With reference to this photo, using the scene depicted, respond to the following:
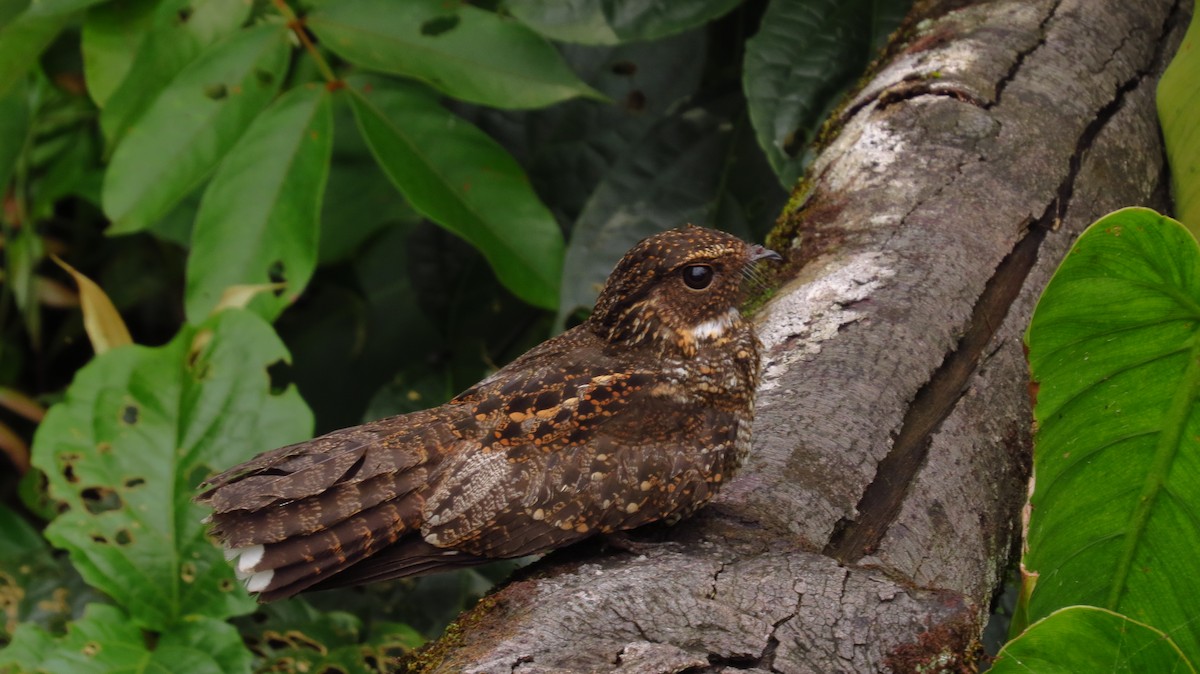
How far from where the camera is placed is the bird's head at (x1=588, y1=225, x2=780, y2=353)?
7.60ft

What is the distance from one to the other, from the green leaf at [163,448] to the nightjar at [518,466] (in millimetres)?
762

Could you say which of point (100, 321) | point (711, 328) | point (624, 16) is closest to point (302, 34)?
point (624, 16)

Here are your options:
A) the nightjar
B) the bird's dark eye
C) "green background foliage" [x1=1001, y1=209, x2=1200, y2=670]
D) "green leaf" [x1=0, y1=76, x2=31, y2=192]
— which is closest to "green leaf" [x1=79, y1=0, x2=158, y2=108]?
"green leaf" [x1=0, y1=76, x2=31, y2=192]

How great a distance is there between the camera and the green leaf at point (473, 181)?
3.04 metres

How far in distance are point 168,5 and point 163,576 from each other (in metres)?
1.39

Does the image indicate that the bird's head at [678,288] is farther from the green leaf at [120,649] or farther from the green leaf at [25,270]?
the green leaf at [25,270]

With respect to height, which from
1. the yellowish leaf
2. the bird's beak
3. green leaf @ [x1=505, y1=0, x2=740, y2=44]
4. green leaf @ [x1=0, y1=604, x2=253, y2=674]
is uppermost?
green leaf @ [x1=505, y1=0, x2=740, y2=44]

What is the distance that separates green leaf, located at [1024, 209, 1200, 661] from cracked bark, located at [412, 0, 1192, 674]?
0.17 m

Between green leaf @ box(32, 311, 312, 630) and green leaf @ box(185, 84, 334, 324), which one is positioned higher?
green leaf @ box(185, 84, 334, 324)


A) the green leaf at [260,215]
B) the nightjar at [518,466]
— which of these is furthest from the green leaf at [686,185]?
the nightjar at [518,466]

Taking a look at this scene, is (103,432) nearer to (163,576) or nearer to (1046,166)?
(163,576)

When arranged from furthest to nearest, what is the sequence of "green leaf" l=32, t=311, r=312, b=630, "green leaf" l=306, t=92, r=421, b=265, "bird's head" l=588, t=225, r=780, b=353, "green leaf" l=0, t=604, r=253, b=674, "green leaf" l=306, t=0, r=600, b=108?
"green leaf" l=306, t=92, r=421, b=265 → "green leaf" l=306, t=0, r=600, b=108 → "green leaf" l=32, t=311, r=312, b=630 → "green leaf" l=0, t=604, r=253, b=674 → "bird's head" l=588, t=225, r=780, b=353

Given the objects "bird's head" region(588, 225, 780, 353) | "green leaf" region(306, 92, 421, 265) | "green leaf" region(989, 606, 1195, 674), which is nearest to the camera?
"green leaf" region(989, 606, 1195, 674)

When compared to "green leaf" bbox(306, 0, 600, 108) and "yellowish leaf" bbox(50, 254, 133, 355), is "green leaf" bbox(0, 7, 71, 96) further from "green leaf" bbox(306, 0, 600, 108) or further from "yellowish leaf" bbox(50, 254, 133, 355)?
"green leaf" bbox(306, 0, 600, 108)
